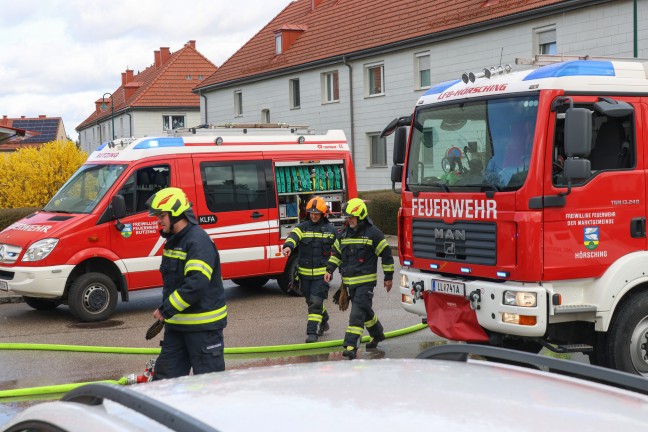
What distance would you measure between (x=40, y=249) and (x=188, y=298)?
6182 millimetres

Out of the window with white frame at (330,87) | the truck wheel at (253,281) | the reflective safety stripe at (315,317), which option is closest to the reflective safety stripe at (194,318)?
the reflective safety stripe at (315,317)

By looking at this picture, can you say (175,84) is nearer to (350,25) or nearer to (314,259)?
(350,25)

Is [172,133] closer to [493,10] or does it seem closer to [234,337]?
[234,337]

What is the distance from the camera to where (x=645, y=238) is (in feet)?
26.4

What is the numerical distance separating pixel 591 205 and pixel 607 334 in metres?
1.22

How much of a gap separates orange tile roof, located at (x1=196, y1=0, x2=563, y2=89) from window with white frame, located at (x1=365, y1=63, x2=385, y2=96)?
0.84 m

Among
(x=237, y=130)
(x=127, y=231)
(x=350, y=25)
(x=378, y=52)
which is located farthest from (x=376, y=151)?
(x=127, y=231)

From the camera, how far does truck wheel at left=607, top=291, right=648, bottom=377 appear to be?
7.87 metres

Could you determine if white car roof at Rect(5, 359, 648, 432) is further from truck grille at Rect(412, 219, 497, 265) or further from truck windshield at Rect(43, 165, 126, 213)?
truck windshield at Rect(43, 165, 126, 213)

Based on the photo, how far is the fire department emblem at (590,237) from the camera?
7793 mm

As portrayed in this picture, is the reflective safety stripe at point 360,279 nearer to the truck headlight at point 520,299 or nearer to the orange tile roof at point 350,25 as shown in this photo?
the truck headlight at point 520,299

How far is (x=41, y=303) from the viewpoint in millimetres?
13227

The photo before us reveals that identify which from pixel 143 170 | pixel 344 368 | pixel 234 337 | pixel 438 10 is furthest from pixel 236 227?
pixel 438 10

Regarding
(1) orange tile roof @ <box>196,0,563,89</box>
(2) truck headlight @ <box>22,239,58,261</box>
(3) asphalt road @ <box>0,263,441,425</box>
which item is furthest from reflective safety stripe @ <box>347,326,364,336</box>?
(1) orange tile roof @ <box>196,0,563,89</box>
